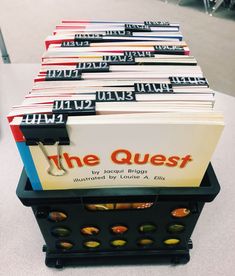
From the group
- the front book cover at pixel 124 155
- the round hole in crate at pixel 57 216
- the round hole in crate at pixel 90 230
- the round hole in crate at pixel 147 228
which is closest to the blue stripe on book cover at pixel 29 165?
the front book cover at pixel 124 155

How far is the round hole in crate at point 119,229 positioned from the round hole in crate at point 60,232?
139mm

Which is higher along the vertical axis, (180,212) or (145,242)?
(180,212)

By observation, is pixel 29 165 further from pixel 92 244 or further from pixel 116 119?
pixel 92 244

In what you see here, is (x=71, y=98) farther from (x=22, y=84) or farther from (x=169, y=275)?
(x=22, y=84)

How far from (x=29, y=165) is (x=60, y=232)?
0.32 metres

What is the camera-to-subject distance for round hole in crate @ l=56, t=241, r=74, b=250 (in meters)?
0.89

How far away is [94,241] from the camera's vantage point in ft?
2.92

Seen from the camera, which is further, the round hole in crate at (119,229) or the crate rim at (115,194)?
the round hole in crate at (119,229)

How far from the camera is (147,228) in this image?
0.84 m

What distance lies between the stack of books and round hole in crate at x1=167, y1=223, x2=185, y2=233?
0.20m

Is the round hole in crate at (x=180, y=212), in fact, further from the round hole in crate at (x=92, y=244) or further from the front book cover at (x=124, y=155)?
the round hole in crate at (x=92, y=244)

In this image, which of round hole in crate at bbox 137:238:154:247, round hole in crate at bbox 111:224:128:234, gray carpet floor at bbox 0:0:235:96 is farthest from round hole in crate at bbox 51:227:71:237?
gray carpet floor at bbox 0:0:235:96

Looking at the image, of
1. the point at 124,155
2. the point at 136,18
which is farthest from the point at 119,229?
the point at 136,18

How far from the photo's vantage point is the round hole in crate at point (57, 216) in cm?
76
